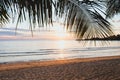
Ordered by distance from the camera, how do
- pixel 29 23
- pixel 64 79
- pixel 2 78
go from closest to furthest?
pixel 29 23
pixel 64 79
pixel 2 78

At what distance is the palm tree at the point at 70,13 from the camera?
8.15 feet

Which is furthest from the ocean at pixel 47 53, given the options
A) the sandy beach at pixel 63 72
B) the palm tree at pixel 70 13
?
the palm tree at pixel 70 13

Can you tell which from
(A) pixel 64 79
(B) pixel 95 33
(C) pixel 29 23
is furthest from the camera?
(A) pixel 64 79

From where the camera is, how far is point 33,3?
2.67 metres

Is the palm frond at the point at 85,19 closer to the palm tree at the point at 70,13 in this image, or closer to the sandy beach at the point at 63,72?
the palm tree at the point at 70,13

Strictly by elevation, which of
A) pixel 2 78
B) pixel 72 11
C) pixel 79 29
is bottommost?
pixel 2 78

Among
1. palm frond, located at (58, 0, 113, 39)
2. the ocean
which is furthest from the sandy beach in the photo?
palm frond, located at (58, 0, 113, 39)

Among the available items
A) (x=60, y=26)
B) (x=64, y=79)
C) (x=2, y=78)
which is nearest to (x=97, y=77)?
(x=64, y=79)

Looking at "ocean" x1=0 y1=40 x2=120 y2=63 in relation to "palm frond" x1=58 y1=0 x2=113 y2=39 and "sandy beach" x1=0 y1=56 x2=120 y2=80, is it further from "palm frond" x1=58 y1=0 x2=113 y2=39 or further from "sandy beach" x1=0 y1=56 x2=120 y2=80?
"palm frond" x1=58 y1=0 x2=113 y2=39

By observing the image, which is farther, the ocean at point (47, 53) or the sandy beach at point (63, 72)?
the ocean at point (47, 53)

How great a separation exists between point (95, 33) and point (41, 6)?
60 centimetres

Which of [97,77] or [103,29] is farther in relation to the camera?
[97,77]

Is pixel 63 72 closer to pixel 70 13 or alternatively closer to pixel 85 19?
pixel 70 13

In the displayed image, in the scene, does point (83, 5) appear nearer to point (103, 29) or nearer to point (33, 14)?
point (103, 29)
